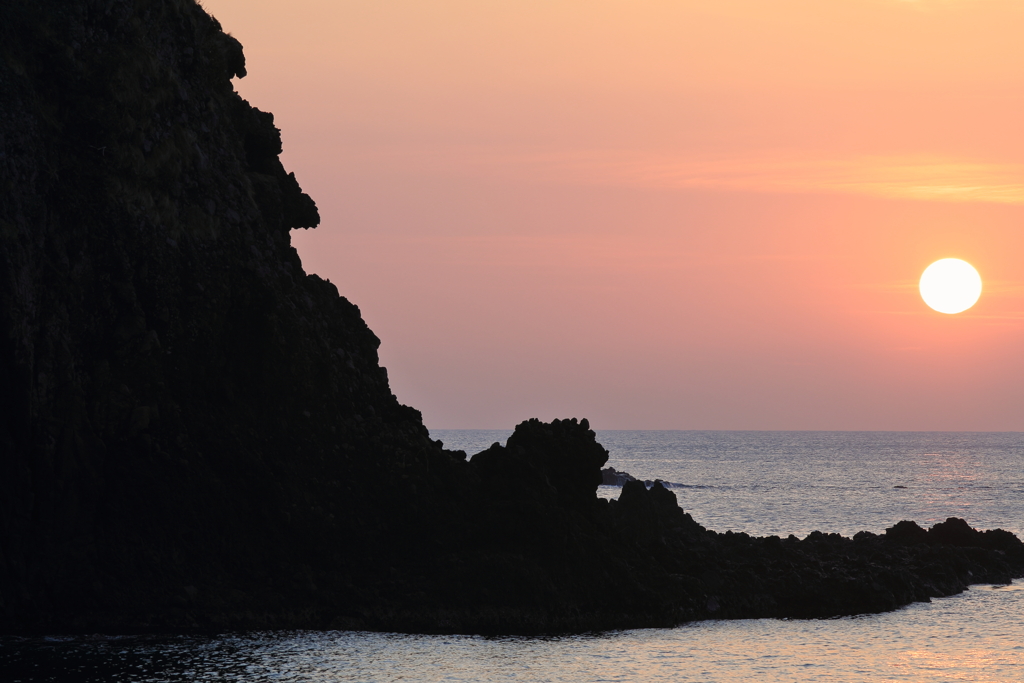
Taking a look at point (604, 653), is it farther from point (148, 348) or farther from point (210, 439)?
point (148, 348)

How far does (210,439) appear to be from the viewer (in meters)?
54.4

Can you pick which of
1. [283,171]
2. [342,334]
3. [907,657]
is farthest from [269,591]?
Result: [907,657]

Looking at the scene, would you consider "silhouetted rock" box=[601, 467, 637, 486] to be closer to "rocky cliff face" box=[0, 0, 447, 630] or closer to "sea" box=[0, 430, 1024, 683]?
"sea" box=[0, 430, 1024, 683]

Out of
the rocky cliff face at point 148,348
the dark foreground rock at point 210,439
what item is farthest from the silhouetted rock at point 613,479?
the rocky cliff face at point 148,348

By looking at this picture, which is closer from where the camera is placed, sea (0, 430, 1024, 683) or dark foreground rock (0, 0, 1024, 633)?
sea (0, 430, 1024, 683)

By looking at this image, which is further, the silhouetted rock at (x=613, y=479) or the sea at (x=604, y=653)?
the silhouetted rock at (x=613, y=479)

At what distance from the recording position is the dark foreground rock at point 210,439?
5050 cm

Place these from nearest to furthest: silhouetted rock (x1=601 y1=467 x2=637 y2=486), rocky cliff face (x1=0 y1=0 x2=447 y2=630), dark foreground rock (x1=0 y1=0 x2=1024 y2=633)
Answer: rocky cliff face (x1=0 y1=0 x2=447 y2=630)
dark foreground rock (x1=0 y1=0 x2=1024 y2=633)
silhouetted rock (x1=601 y1=467 x2=637 y2=486)

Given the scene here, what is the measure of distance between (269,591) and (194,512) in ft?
17.1

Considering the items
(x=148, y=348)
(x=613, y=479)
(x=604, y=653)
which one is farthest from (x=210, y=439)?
(x=613, y=479)

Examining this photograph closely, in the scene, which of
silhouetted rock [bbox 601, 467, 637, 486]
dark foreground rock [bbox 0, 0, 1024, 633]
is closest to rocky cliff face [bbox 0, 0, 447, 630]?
dark foreground rock [bbox 0, 0, 1024, 633]

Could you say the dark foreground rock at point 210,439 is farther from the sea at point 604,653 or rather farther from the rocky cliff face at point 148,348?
the sea at point 604,653

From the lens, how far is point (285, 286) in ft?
193

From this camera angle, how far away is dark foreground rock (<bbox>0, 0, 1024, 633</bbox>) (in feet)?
166
